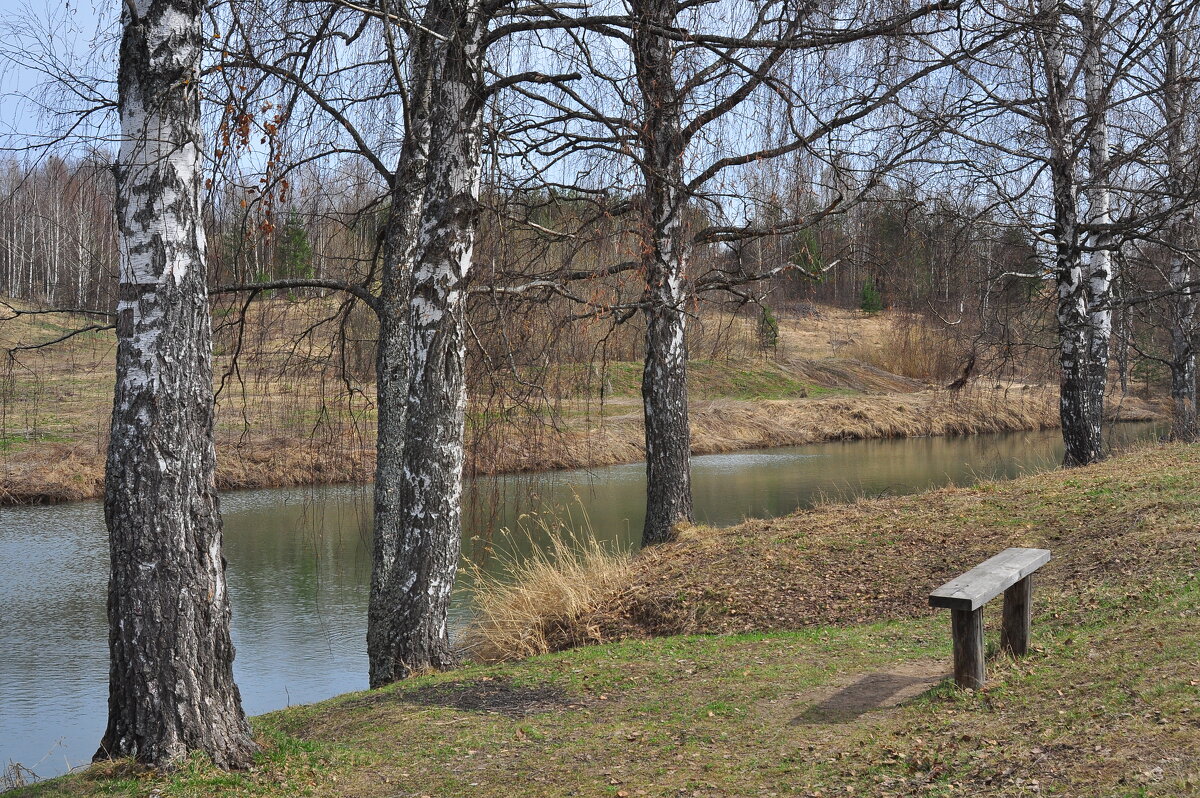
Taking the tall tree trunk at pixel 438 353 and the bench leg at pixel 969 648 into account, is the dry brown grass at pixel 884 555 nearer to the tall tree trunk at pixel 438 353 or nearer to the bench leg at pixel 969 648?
the tall tree trunk at pixel 438 353

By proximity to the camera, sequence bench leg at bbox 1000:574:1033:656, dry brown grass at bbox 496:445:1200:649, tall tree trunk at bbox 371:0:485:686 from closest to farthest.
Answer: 1. bench leg at bbox 1000:574:1033:656
2. tall tree trunk at bbox 371:0:485:686
3. dry brown grass at bbox 496:445:1200:649

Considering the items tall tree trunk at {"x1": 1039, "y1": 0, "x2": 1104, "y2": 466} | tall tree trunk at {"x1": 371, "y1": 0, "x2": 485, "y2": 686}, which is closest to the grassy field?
tall tree trunk at {"x1": 371, "y1": 0, "x2": 485, "y2": 686}

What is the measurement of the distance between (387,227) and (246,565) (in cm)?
782

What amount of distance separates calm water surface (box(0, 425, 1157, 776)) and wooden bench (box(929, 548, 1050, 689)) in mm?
3462

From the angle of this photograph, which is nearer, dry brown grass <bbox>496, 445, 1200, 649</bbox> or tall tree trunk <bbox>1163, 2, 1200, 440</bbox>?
dry brown grass <bbox>496, 445, 1200, 649</bbox>

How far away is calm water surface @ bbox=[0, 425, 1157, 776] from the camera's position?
904 cm

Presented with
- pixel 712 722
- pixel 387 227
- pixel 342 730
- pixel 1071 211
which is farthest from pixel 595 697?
pixel 1071 211

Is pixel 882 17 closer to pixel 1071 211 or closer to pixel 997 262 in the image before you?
pixel 1071 211

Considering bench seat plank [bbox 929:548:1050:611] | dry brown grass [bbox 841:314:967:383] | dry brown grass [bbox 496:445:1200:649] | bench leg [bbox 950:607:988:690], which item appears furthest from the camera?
dry brown grass [bbox 841:314:967:383]

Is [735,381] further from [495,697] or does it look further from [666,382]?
[495,697]

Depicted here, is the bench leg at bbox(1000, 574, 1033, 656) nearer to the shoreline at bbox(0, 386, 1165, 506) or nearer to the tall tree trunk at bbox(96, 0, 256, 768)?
the tall tree trunk at bbox(96, 0, 256, 768)

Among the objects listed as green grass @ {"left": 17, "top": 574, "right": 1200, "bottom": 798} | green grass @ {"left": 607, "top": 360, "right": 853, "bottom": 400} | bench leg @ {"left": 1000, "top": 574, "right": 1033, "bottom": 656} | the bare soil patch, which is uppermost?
green grass @ {"left": 607, "top": 360, "right": 853, "bottom": 400}

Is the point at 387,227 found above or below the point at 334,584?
above

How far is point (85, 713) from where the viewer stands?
8.84 meters
